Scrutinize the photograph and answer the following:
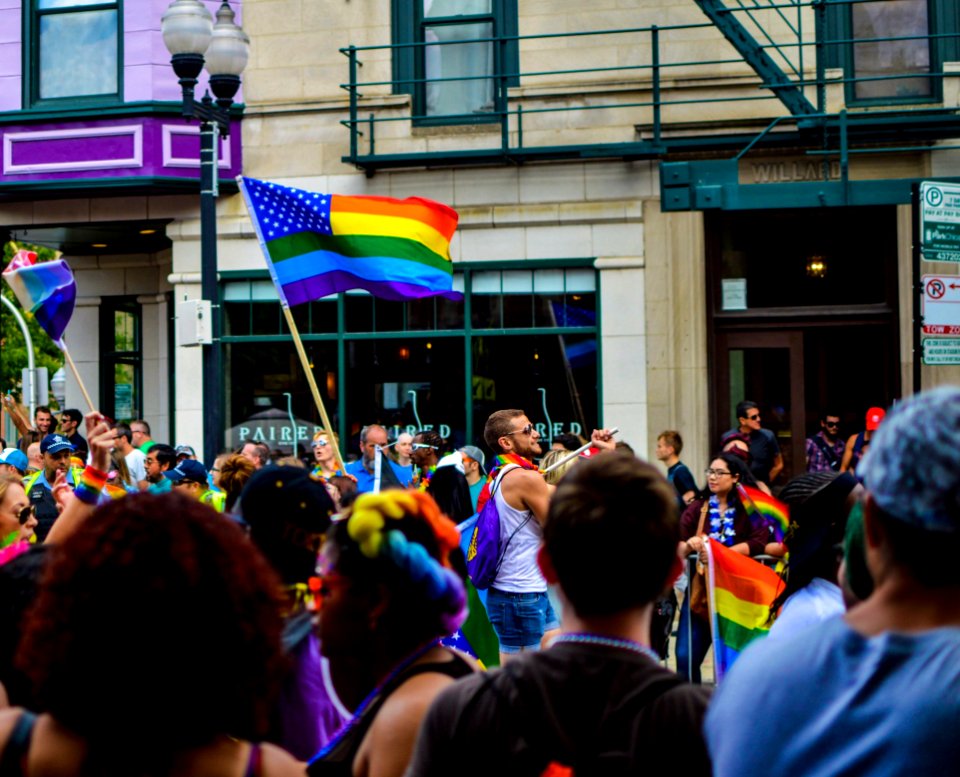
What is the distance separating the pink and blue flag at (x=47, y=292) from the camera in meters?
11.2

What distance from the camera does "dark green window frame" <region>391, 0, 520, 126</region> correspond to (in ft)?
52.6

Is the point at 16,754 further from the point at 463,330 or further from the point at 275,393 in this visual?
the point at 275,393

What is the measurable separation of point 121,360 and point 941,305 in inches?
529

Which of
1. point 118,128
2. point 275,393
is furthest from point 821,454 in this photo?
point 118,128

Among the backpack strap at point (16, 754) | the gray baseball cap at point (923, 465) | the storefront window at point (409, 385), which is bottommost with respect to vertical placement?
the backpack strap at point (16, 754)

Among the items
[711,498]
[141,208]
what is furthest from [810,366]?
[141,208]

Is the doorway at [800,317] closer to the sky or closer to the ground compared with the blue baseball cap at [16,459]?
closer to the sky

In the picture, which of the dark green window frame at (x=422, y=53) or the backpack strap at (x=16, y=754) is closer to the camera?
the backpack strap at (x=16, y=754)

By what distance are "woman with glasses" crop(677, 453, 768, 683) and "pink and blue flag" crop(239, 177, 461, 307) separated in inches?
99.8

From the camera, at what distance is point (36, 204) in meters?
17.3

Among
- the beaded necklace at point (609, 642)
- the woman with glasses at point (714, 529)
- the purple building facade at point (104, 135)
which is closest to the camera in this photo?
the beaded necklace at point (609, 642)

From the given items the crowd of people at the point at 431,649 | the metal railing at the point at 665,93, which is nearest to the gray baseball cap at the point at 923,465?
the crowd of people at the point at 431,649

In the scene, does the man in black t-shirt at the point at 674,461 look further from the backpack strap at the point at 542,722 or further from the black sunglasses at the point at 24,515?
the backpack strap at the point at 542,722

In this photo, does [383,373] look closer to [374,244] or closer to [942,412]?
[374,244]
